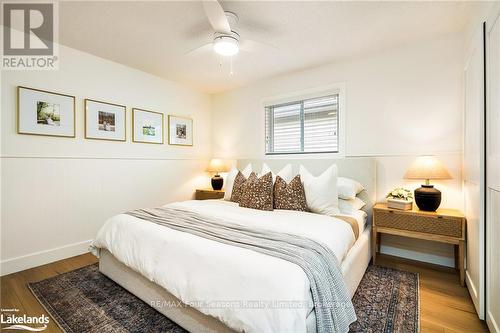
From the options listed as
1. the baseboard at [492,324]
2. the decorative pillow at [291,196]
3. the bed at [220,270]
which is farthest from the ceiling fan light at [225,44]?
the baseboard at [492,324]

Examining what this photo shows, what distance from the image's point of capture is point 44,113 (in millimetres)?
2604

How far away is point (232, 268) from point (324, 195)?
1449mm

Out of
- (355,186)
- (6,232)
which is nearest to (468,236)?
(355,186)

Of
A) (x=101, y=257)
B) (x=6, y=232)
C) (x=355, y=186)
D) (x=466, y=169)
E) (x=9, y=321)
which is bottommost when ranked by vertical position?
(x=9, y=321)

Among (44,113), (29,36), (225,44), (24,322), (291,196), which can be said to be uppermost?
(29,36)

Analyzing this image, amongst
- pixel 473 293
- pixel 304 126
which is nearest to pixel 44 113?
pixel 304 126

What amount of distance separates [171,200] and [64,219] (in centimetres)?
146

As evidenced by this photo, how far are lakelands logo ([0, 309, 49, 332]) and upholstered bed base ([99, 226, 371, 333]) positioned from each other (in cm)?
53

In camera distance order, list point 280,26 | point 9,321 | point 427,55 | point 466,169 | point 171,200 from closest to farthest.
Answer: point 9,321
point 466,169
point 280,26
point 427,55
point 171,200

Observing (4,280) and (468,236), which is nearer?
(468,236)

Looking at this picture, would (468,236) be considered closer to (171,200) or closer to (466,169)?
(466,169)

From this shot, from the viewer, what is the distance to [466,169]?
7.18 ft

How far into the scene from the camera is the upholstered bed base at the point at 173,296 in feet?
4.58

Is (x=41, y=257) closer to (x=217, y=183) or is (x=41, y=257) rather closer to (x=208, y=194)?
(x=208, y=194)
